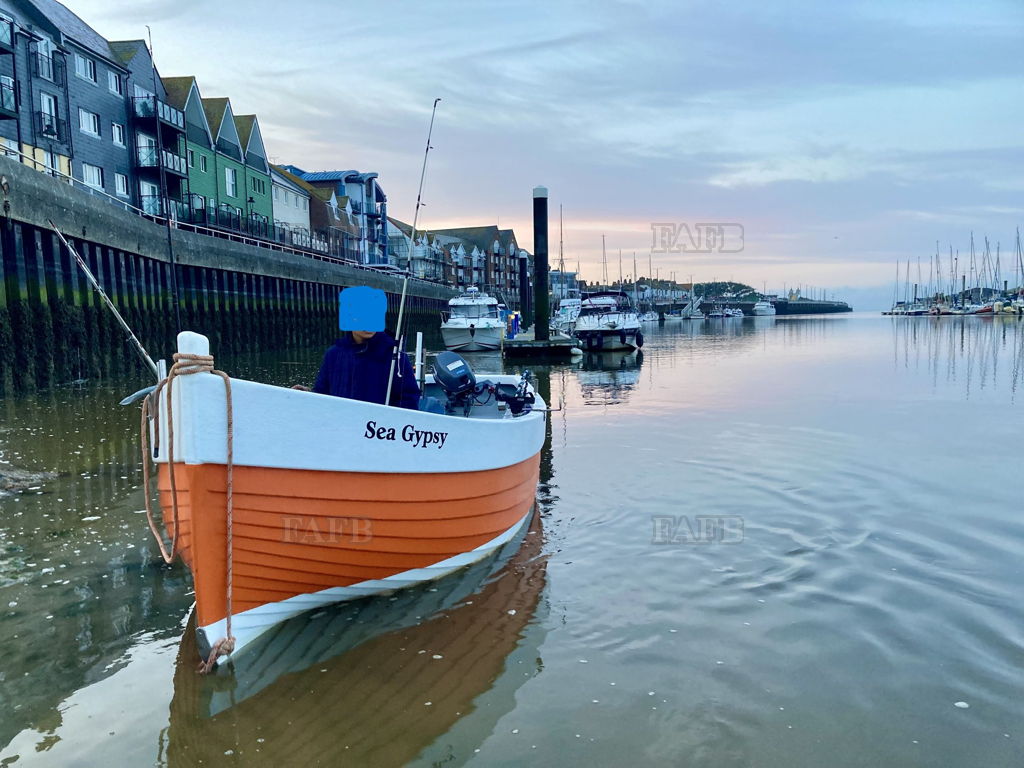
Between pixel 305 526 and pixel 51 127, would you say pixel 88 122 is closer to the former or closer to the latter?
pixel 51 127

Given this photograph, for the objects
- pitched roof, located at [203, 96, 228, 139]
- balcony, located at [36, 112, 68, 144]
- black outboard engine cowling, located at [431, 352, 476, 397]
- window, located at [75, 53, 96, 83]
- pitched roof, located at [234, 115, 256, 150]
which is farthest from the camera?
pitched roof, located at [234, 115, 256, 150]

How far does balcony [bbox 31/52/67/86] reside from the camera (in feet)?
104

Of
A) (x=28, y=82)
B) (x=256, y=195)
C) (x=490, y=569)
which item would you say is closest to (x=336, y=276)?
(x=256, y=195)

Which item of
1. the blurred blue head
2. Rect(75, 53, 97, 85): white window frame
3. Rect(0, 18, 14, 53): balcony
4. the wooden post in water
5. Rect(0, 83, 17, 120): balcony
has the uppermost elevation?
Rect(75, 53, 97, 85): white window frame

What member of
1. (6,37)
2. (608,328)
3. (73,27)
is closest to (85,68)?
(73,27)

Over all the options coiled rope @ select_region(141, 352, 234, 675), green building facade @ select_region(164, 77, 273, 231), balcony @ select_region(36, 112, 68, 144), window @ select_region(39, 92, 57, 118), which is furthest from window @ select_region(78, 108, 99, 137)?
coiled rope @ select_region(141, 352, 234, 675)

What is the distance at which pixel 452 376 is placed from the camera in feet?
28.6

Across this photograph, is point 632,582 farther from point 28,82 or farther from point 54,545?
point 28,82

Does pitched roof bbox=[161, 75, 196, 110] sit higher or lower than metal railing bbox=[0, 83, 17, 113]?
higher

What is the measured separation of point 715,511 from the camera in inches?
383

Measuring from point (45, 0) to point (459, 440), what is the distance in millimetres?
38796

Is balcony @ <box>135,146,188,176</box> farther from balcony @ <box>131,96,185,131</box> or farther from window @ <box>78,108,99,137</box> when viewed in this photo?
window @ <box>78,108,99,137</box>

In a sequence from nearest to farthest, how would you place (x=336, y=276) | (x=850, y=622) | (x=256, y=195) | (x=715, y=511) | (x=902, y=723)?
1. (x=902, y=723)
2. (x=850, y=622)
3. (x=715, y=511)
4. (x=336, y=276)
5. (x=256, y=195)

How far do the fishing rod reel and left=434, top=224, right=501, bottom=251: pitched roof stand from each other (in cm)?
11472
